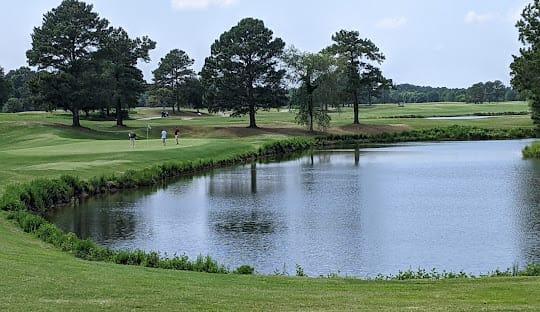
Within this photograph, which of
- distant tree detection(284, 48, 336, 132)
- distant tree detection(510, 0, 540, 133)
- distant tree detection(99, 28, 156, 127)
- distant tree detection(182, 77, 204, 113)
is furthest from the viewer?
distant tree detection(182, 77, 204, 113)

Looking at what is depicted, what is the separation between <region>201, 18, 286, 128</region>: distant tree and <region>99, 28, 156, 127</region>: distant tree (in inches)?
353

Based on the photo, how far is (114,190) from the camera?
4341cm

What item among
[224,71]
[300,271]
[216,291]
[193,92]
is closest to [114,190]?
[300,271]

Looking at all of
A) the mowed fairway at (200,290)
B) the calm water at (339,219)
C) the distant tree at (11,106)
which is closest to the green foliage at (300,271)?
the calm water at (339,219)

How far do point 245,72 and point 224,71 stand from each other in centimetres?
270

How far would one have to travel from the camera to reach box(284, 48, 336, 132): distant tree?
9381cm

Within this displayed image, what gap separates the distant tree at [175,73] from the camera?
145 meters

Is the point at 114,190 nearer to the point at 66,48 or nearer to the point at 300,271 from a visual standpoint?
the point at 300,271

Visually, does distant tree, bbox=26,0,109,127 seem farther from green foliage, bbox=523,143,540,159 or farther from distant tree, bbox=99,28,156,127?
green foliage, bbox=523,143,540,159

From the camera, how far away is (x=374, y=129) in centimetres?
9794

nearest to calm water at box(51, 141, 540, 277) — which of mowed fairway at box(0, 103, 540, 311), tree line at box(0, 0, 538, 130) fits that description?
mowed fairway at box(0, 103, 540, 311)

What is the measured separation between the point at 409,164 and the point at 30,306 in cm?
4973

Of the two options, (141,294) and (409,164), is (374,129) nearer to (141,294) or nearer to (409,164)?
(409,164)

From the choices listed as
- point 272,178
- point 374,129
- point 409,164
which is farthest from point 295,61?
point 272,178
